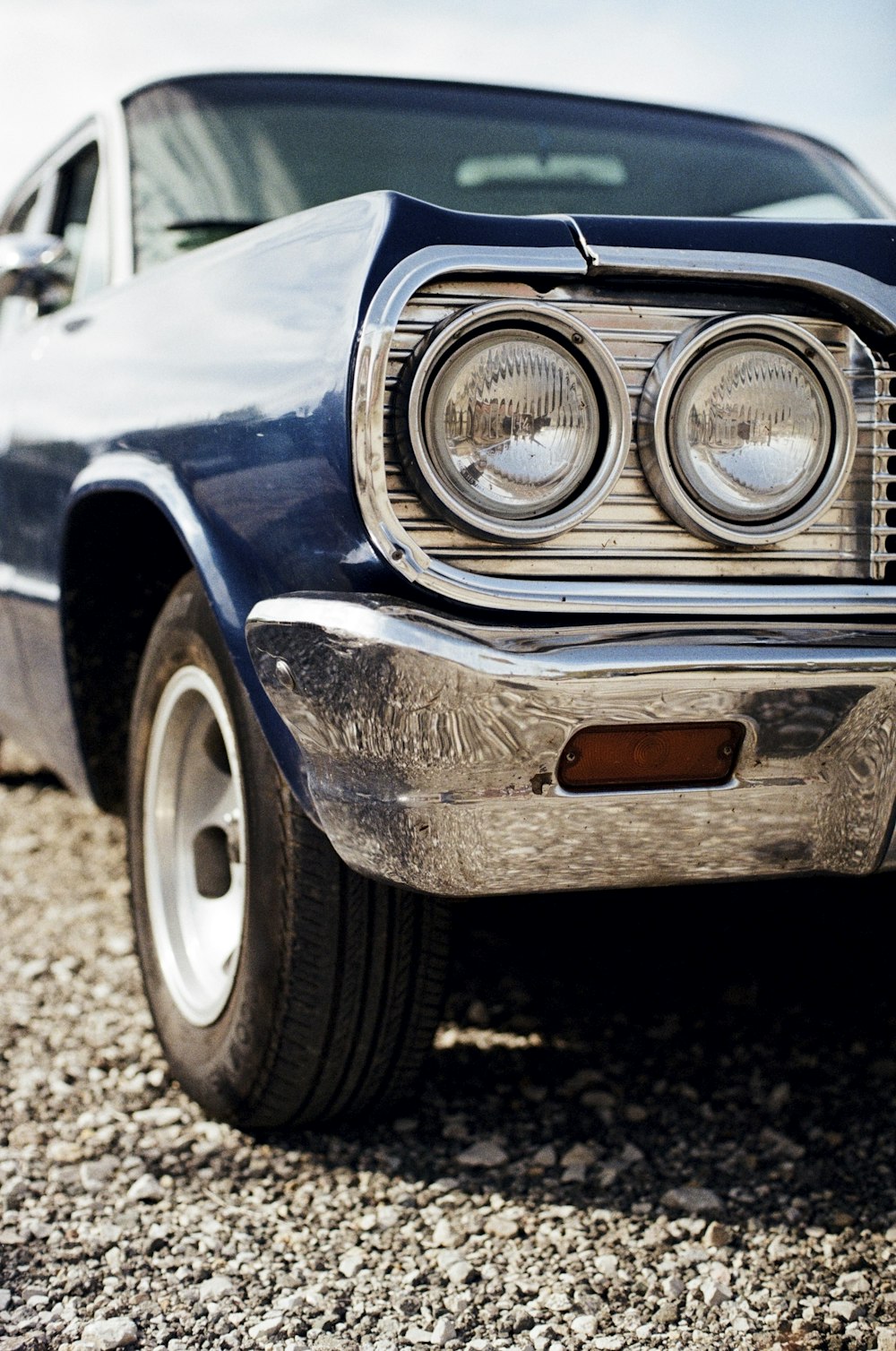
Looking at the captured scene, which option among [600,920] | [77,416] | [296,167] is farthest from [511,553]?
[600,920]

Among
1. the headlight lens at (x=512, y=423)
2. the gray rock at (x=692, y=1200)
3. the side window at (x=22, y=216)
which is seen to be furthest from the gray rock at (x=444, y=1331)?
the side window at (x=22, y=216)

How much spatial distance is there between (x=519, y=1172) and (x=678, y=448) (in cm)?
110

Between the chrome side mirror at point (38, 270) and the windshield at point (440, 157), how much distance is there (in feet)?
0.84

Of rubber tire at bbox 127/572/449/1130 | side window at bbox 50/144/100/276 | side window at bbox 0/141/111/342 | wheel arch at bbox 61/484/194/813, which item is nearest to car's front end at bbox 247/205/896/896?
rubber tire at bbox 127/572/449/1130

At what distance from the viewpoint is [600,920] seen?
2955 mm

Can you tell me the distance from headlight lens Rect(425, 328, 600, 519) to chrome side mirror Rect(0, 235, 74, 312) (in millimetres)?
1586

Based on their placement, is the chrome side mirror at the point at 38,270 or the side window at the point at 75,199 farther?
the side window at the point at 75,199

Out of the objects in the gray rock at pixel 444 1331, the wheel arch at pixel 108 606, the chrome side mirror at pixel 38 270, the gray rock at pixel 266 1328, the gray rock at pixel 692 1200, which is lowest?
the gray rock at pixel 692 1200

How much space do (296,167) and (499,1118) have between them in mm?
1840

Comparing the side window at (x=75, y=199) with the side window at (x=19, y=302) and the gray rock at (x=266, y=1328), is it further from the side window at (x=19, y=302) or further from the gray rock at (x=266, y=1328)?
the gray rock at (x=266, y=1328)

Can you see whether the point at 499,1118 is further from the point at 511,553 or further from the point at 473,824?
the point at 511,553

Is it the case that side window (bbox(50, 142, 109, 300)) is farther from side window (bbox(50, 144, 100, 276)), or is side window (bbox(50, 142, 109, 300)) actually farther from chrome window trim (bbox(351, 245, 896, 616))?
chrome window trim (bbox(351, 245, 896, 616))

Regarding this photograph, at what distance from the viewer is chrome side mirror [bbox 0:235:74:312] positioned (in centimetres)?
268

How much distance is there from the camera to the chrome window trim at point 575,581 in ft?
4.65
